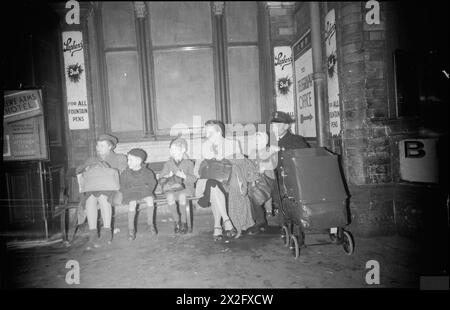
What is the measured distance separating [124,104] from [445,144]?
5.88 m

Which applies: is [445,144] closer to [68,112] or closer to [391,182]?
[391,182]

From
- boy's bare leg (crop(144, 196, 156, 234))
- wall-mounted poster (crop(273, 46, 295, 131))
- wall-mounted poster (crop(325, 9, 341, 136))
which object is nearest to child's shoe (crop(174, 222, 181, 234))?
boy's bare leg (crop(144, 196, 156, 234))

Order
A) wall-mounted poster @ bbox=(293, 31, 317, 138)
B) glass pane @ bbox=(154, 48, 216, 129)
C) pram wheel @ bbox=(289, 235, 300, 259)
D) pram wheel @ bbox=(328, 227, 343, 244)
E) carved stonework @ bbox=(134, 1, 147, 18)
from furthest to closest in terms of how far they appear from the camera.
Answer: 1. glass pane @ bbox=(154, 48, 216, 129)
2. carved stonework @ bbox=(134, 1, 147, 18)
3. wall-mounted poster @ bbox=(293, 31, 317, 138)
4. pram wheel @ bbox=(328, 227, 343, 244)
5. pram wheel @ bbox=(289, 235, 300, 259)

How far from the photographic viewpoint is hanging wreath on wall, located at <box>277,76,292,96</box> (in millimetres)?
6438

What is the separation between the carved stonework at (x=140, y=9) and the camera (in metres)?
6.29

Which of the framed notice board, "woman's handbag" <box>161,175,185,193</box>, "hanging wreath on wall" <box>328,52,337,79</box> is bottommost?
"woman's handbag" <box>161,175,185,193</box>

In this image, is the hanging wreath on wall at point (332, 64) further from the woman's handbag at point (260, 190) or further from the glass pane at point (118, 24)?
the glass pane at point (118, 24)

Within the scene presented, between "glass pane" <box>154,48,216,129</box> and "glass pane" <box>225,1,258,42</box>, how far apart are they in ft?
→ 2.31

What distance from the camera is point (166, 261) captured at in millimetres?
3729

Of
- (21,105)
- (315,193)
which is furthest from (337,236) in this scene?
(21,105)

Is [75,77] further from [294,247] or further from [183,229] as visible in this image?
[294,247]

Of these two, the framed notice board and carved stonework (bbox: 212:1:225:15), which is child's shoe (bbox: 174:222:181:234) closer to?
the framed notice board

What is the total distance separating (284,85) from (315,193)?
3646 mm

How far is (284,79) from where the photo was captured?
6434mm
